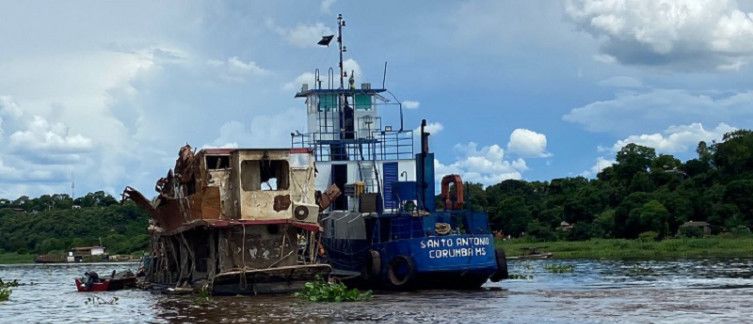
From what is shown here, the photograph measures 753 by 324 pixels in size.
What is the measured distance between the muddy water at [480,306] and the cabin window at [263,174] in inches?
145

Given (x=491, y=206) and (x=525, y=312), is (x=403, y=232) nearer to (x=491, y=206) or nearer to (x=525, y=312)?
(x=525, y=312)

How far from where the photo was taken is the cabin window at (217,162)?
1318 inches

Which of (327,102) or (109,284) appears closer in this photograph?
(327,102)

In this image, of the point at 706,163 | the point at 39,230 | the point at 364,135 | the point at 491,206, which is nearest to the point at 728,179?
the point at 706,163

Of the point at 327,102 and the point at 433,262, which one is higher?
the point at 327,102

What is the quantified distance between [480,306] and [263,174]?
9502 mm

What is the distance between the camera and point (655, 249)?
6625cm

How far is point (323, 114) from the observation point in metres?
41.0

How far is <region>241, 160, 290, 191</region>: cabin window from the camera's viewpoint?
1318 inches

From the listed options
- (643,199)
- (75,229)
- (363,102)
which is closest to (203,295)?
(363,102)

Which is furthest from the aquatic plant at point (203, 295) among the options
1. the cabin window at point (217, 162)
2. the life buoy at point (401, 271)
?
the life buoy at point (401, 271)

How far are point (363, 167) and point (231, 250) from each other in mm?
7588

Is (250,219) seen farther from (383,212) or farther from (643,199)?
(643,199)

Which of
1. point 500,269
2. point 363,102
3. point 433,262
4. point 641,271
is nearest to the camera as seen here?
point 433,262
